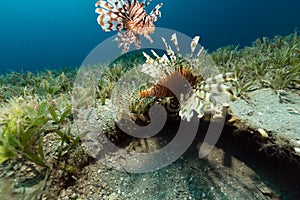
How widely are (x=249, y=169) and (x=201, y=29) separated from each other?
57731mm

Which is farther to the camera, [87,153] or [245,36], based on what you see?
[245,36]

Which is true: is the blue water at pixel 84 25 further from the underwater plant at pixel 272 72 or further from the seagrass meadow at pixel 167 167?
the seagrass meadow at pixel 167 167

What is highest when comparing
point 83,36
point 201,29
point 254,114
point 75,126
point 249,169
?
point 83,36

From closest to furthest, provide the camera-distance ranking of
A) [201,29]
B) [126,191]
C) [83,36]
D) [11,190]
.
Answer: [11,190] < [126,191] < [201,29] < [83,36]

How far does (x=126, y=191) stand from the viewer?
7.29 feet

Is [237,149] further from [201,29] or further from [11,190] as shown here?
[201,29]

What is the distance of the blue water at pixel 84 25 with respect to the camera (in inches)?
1858

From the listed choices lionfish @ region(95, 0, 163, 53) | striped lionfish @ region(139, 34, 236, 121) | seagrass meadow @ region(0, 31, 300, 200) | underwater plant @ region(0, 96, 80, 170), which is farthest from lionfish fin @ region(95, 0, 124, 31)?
underwater plant @ region(0, 96, 80, 170)

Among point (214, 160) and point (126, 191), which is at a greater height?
point (214, 160)

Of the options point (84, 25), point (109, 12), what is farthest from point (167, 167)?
point (84, 25)

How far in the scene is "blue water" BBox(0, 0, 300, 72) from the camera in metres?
47.2

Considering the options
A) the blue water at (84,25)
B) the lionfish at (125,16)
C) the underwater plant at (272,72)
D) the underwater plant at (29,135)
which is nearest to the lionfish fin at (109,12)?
the lionfish at (125,16)

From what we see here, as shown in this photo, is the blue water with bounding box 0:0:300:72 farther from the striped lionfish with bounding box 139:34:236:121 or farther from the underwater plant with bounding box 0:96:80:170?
the striped lionfish with bounding box 139:34:236:121

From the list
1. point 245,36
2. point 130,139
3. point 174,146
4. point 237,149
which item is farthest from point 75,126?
point 245,36
